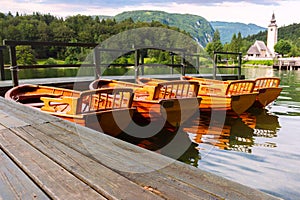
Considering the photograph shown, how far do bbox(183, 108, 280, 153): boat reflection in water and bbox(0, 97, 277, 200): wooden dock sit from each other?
2.60 m

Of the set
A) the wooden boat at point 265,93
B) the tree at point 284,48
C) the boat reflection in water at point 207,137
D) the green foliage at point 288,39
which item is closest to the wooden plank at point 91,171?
the boat reflection in water at point 207,137

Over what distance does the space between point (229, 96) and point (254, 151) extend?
1.90m

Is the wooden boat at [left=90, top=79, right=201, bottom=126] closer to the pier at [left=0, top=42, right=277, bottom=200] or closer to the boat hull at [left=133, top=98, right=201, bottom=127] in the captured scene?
the boat hull at [left=133, top=98, right=201, bottom=127]

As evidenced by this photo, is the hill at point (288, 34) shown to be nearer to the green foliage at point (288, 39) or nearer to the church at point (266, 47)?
the green foliage at point (288, 39)

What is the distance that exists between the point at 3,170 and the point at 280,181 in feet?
8.70

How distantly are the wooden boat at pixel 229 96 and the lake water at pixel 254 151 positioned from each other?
281 millimetres

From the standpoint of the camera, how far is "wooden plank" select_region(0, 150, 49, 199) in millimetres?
1091

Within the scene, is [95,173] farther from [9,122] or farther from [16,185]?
[9,122]

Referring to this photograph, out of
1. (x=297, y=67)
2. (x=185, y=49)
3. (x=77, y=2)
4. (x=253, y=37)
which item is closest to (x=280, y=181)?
(x=185, y=49)

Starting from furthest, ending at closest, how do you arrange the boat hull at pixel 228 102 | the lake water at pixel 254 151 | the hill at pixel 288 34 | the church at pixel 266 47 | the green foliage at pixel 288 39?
the hill at pixel 288 34 → the church at pixel 266 47 → the green foliage at pixel 288 39 → the boat hull at pixel 228 102 → the lake water at pixel 254 151

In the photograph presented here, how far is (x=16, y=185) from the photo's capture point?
1.18 m

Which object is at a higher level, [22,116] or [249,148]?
[22,116]

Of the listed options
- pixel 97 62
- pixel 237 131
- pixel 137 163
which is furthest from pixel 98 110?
pixel 97 62

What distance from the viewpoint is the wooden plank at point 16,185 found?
1091 millimetres
